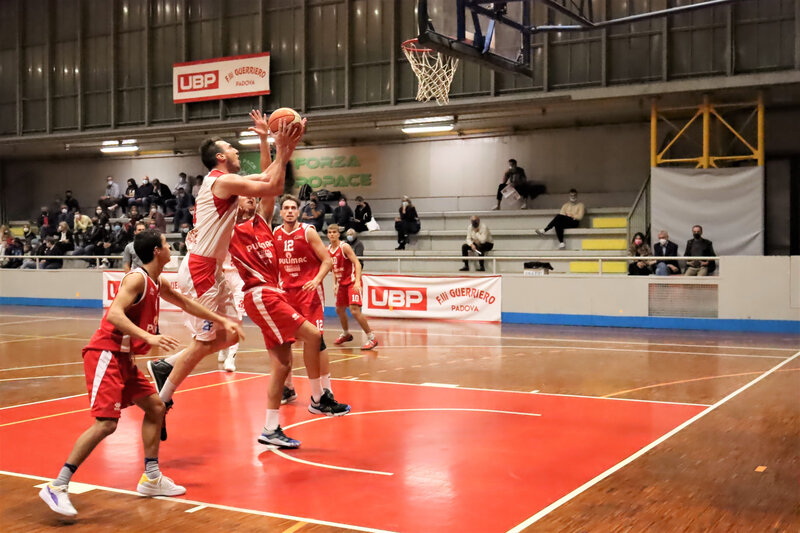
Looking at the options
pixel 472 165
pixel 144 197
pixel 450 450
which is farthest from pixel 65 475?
pixel 144 197

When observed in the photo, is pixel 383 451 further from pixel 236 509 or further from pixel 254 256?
pixel 254 256

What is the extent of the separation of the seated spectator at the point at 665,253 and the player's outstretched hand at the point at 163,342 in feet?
48.4

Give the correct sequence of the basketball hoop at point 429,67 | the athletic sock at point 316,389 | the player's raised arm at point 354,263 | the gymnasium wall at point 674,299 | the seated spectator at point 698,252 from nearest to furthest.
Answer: the athletic sock at point 316,389 → the player's raised arm at point 354,263 → the gymnasium wall at point 674,299 → the seated spectator at point 698,252 → the basketball hoop at point 429,67

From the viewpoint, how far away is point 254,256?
6840 millimetres

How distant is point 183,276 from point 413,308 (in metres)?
12.8

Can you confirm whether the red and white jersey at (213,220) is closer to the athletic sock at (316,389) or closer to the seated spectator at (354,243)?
the athletic sock at (316,389)

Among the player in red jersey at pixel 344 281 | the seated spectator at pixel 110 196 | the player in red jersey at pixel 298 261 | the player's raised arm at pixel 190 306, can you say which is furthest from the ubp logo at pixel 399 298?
the player's raised arm at pixel 190 306

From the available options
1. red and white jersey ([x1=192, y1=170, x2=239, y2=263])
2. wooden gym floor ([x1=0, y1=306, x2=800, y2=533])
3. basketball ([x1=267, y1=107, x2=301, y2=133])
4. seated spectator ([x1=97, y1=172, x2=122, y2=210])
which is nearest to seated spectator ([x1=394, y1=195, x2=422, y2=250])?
seated spectator ([x1=97, y1=172, x2=122, y2=210])

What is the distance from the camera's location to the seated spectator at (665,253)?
58.3ft

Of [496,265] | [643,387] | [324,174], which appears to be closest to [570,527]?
[643,387]

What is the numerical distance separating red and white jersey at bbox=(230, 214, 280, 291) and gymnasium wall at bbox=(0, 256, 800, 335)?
39.9 feet

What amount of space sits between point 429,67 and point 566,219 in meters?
6.20

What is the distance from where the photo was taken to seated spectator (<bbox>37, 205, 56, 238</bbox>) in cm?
2736

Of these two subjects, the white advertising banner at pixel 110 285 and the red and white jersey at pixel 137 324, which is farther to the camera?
the white advertising banner at pixel 110 285
